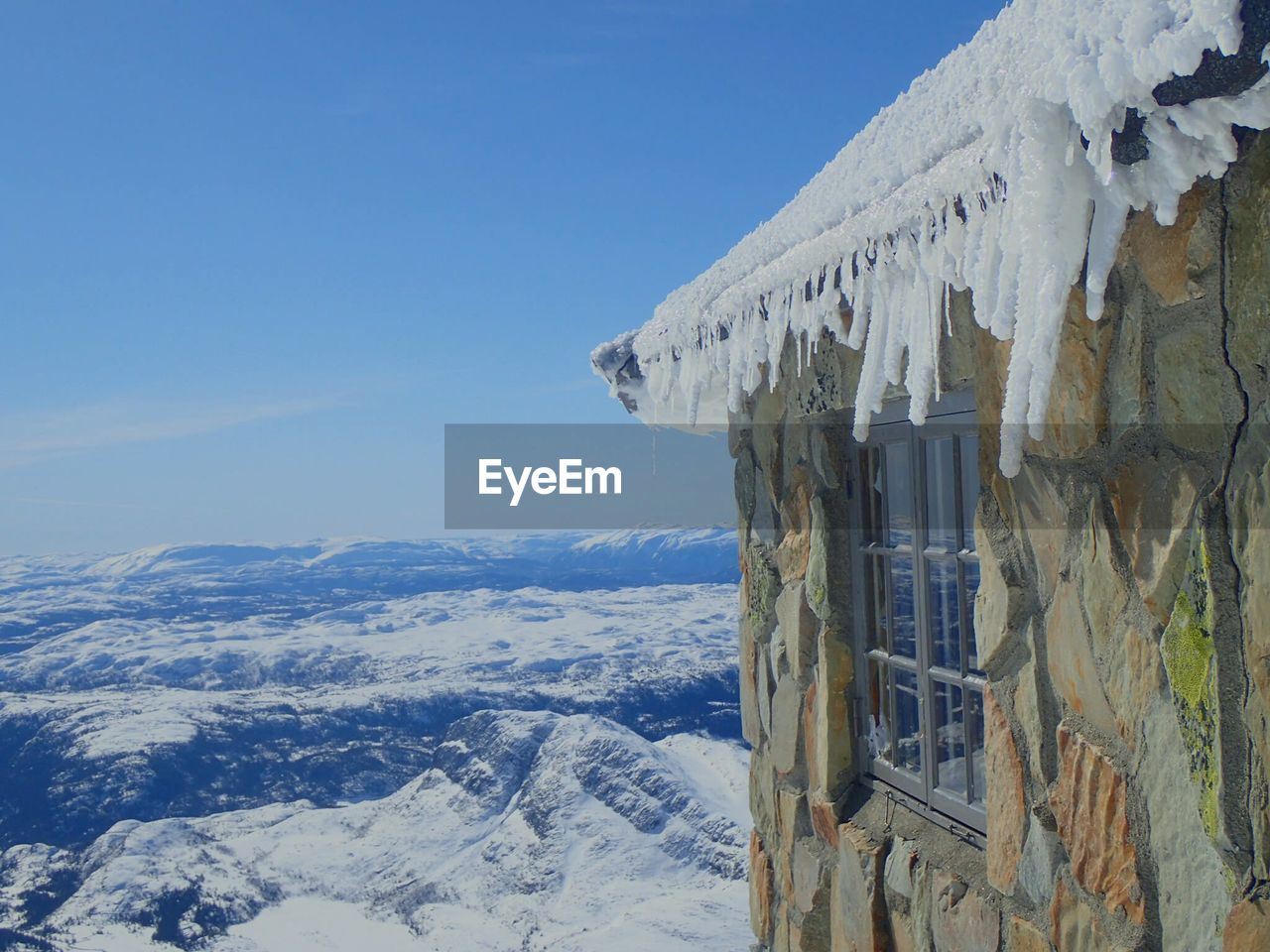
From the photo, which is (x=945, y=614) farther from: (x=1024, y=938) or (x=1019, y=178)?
(x=1019, y=178)

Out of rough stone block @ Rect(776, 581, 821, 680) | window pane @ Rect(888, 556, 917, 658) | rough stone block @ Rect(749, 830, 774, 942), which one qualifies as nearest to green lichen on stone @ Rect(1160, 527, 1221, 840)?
window pane @ Rect(888, 556, 917, 658)

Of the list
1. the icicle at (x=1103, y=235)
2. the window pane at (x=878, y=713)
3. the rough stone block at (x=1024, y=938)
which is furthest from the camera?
the window pane at (x=878, y=713)

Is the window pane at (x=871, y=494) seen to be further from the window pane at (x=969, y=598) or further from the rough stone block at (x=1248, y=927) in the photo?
the rough stone block at (x=1248, y=927)

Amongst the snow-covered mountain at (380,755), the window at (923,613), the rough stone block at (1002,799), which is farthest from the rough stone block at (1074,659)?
the snow-covered mountain at (380,755)

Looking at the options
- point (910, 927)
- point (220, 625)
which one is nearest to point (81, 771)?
point (220, 625)

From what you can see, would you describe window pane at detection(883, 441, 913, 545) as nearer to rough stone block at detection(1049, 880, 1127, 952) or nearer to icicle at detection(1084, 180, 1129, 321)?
rough stone block at detection(1049, 880, 1127, 952)

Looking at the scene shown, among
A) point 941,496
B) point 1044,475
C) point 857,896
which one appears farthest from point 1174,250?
point 857,896

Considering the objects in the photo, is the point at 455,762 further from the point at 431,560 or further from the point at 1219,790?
the point at 431,560
